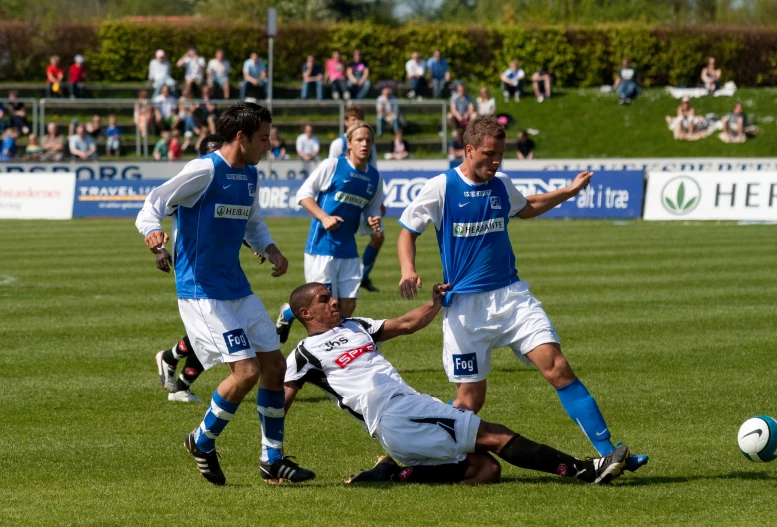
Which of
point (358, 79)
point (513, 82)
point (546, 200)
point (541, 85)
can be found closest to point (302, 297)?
point (546, 200)

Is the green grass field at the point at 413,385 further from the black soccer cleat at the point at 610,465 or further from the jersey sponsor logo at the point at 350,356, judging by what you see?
→ the jersey sponsor logo at the point at 350,356

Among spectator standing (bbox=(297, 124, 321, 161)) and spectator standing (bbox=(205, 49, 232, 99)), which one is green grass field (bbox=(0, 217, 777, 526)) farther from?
spectator standing (bbox=(205, 49, 232, 99))

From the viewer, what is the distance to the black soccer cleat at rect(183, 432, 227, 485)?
21.4 ft

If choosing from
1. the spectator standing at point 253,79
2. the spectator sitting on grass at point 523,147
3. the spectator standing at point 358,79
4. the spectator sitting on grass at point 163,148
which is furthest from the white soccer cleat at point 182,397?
the spectator standing at point 358,79

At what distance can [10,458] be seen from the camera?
7.26 m

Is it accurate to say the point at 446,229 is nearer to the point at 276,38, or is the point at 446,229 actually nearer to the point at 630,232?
the point at 630,232

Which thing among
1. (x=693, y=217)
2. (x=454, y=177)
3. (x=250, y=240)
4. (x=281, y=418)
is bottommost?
(x=693, y=217)

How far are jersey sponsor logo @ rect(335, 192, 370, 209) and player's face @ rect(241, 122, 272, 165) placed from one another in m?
4.22

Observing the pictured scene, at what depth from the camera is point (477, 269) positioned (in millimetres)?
6980

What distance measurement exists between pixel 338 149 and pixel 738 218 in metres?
17.3

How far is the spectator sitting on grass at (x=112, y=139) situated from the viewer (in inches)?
1329

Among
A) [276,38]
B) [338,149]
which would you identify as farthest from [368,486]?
[276,38]

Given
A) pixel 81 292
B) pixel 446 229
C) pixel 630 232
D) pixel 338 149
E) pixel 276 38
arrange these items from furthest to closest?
pixel 276 38 < pixel 630 232 < pixel 81 292 < pixel 338 149 < pixel 446 229

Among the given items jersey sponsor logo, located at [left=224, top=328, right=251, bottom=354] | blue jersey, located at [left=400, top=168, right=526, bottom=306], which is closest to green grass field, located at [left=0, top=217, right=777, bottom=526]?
jersey sponsor logo, located at [left=224, top=328, right=251, bottom=354]
